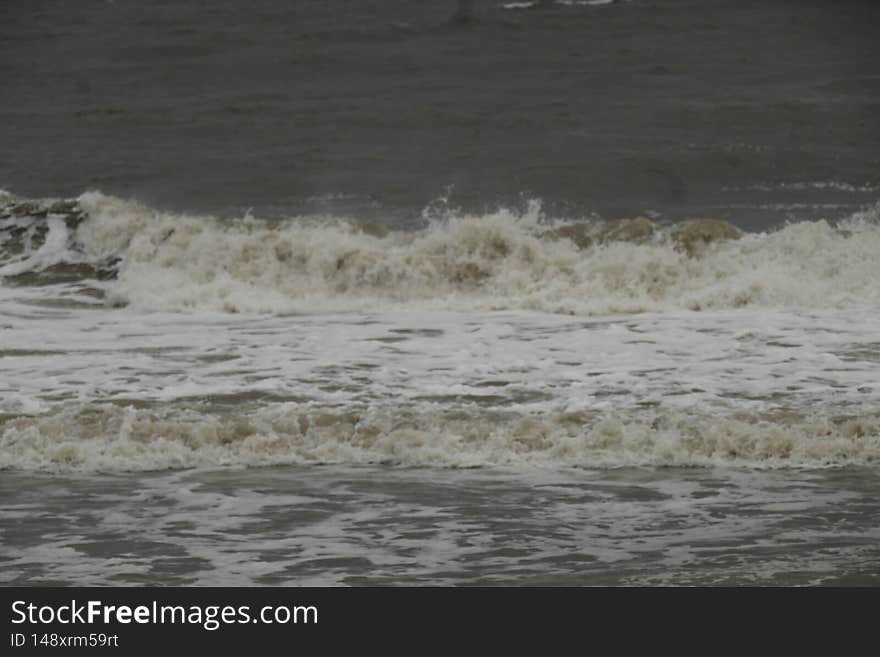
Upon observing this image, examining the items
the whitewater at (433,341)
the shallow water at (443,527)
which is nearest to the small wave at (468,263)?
the whitewater at (433,341)

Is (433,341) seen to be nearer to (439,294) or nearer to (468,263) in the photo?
(439,294)

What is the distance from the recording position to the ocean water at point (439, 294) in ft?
22.1

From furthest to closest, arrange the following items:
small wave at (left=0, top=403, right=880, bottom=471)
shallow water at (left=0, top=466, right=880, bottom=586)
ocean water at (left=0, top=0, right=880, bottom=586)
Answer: small wave at (left=0, top=403, right=880, bottom=471), ocean water at (left=0, top=0, right=880, bottom=586), shallow water at (left=0, top=466, right=880, bottom=586)

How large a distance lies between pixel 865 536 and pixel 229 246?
9868 mm

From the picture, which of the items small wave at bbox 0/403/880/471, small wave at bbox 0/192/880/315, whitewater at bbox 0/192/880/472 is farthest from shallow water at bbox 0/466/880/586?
small wave at bbox 0/192/880/315

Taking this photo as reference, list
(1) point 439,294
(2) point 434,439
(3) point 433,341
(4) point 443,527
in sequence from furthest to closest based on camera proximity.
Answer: (1) point 439,294
(3) point 433,341
(2) point 434,439
(4) point 443,527

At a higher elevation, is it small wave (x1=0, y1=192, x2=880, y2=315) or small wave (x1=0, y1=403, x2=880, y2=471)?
small wave (x1=0, y1=192, x2=880, y2=315)

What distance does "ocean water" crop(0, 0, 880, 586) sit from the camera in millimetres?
6738

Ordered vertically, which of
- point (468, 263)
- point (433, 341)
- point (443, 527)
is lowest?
point (443, 527)

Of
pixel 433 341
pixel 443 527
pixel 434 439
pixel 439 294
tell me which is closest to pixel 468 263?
pixel 439 294

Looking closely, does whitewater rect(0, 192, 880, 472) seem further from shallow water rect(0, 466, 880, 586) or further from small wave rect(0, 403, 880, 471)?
shallow water rect(0, 466, 880, 586)

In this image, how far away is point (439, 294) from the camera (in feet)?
46.5

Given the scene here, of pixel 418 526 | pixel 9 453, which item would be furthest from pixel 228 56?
pixel 418 526
